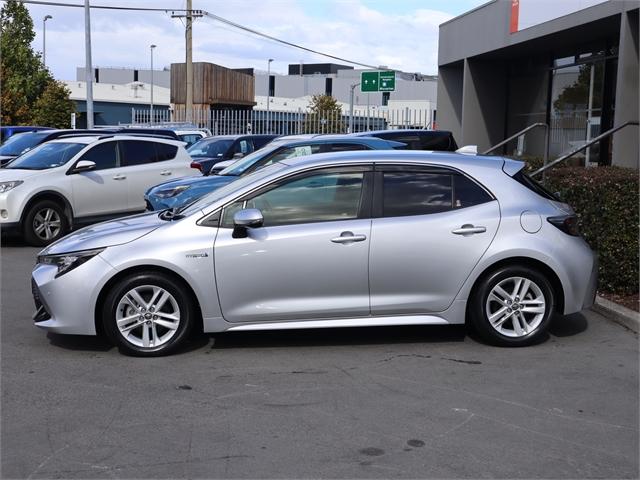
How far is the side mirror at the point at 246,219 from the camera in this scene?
21.1 ft

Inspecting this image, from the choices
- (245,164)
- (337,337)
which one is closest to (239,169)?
(245,164)

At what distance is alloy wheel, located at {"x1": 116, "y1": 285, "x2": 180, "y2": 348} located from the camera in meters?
6.52

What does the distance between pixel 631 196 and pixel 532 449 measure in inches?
169

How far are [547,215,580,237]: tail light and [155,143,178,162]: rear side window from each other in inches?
367

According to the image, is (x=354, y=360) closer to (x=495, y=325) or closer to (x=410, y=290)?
(x=410, y=290)

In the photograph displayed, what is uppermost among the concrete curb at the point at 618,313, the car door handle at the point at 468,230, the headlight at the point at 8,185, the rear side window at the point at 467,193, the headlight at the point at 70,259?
the rear side window at the point at 467,193

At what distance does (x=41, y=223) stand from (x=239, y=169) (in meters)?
3.31

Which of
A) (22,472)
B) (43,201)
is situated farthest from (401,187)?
(43,201)

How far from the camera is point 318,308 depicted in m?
6.63

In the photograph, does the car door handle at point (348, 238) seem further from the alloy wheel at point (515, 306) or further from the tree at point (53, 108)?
the tree at point (53, 108)

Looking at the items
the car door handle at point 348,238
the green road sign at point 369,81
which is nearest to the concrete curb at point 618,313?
the car door handle at point 348,238

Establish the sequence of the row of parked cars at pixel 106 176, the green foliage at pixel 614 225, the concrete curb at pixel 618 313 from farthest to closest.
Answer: the row of parked cars at pixel 106 176 → the green foliage at pixel 614 225 → the concrete curb at pixel 618 313

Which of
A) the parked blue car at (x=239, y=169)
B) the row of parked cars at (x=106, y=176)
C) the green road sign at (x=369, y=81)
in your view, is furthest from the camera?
the green road sign at (x=369, y=81)

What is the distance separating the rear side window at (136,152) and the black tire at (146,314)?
26.4 feet
